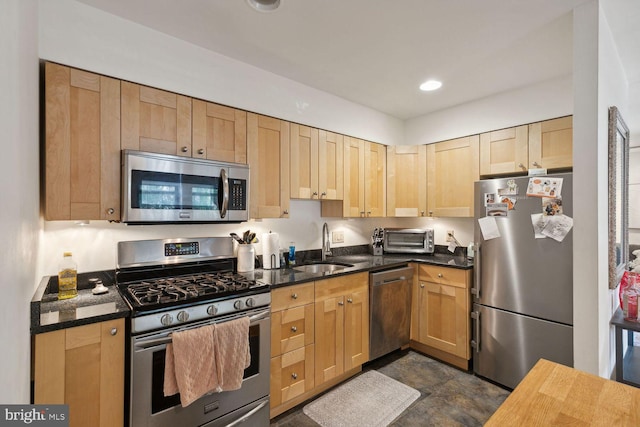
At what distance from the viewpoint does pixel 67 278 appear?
1.67m

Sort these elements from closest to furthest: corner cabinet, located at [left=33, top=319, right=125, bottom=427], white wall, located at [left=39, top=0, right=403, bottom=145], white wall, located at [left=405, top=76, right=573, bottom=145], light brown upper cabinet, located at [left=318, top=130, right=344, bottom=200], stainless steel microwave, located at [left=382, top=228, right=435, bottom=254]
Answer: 1. corner cabinet, located at [left=33, top=319, right=125, bottom=427]
2. white wall, located at [left=39, top=0, right=403, bottom=145]
3. white wall, located at [left=405, top=76, right=573, bottom=145]
4. light brown upper cabinet, located at [left=318, top=130, right=344, bottom=200]
5. stainless steel microwave, located at [left=382, top=228, right=435, bottom=254]

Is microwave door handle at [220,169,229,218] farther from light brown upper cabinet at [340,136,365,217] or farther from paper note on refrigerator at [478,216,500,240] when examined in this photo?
paper note on refrigerator at [478,216,500,240]

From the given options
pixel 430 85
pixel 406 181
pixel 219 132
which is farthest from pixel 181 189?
pixel 406 181

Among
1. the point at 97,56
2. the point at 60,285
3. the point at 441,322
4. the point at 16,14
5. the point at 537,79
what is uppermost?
the point at 537,79

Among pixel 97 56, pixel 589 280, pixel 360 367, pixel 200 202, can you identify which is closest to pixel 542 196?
pixel 589 280

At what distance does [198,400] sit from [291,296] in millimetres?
805

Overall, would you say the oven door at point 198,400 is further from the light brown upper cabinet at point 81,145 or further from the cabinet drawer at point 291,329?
the light brown upper cabinet at point 81,145

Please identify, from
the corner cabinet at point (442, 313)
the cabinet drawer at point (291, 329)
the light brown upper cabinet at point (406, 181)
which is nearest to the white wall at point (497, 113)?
the light brown upper cabinet at point (406, 181)

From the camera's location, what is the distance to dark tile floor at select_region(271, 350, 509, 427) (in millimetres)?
2057

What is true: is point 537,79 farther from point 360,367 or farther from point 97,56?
point 97,56

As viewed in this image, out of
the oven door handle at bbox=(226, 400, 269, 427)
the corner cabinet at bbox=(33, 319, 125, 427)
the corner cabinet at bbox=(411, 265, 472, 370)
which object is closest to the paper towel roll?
the oven door handle at bbox=(226, 400, 269, 427)

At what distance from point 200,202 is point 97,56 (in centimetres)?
99

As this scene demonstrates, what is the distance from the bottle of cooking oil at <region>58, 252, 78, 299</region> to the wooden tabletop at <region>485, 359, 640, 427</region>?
2.04 m

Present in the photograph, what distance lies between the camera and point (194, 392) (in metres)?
1.57
